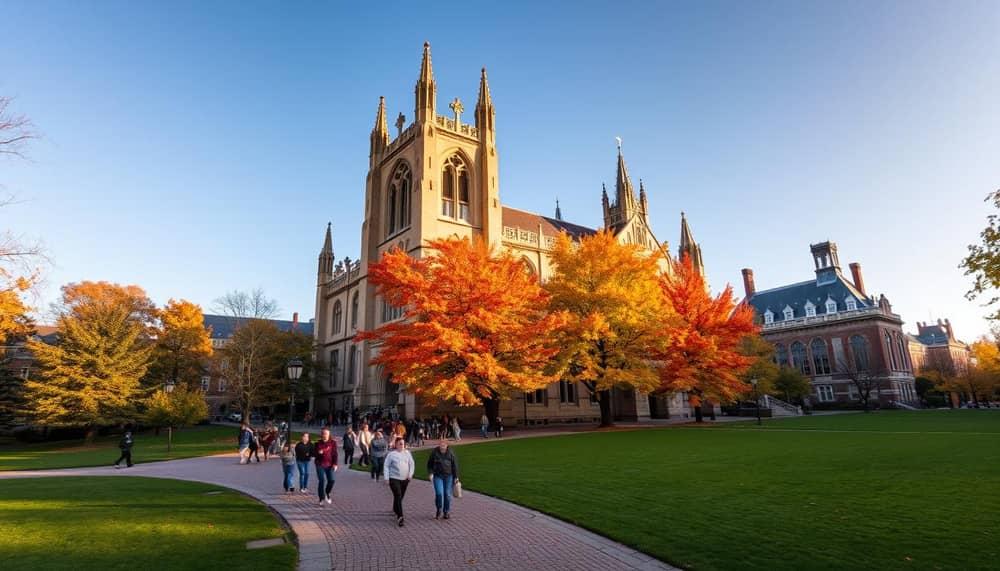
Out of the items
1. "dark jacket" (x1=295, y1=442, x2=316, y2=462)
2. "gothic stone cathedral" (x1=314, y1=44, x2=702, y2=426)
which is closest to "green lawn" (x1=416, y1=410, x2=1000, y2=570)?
"dark jacket" (x1=295, y1=442, x2=316, y2=462)

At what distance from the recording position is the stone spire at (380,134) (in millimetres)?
44531

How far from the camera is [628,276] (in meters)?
31.1

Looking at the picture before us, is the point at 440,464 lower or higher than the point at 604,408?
lower

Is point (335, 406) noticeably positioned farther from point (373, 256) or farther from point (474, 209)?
point (474, 209)

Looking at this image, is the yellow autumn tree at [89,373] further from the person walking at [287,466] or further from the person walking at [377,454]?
the person walking at [377,454]

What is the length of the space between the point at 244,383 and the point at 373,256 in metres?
14.9

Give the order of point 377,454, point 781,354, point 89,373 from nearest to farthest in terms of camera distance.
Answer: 1. point 377,454
2. point 89,373
3. point 781,354

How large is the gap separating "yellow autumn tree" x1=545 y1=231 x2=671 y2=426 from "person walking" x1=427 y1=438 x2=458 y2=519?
19997 millimetres

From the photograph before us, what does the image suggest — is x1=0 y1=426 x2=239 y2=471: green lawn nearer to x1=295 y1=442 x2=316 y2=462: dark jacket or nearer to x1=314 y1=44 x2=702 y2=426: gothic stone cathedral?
x1=314 y1=44 x2=702 y2=426: gothic stone cathedral

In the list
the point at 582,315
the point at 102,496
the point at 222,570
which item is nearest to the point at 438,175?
the point at 582,315

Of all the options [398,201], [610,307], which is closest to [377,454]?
[610,307]

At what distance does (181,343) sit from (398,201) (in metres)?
22.9

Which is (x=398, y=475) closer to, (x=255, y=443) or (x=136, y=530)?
(x=136, y=530)

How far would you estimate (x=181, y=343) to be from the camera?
4369 cm
